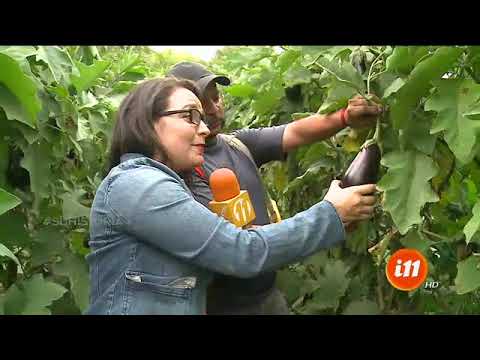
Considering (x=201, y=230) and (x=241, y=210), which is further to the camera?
(x=241, y=210)

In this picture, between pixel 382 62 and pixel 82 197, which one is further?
pixel 82 197

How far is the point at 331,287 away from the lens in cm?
268

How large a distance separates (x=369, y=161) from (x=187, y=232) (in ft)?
1.85

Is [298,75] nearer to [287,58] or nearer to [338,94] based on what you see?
[287,58]

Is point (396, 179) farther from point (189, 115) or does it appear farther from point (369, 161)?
point (189, 115)

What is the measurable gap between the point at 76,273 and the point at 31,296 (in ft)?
1.16

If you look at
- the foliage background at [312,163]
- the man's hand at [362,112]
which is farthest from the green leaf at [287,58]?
the man's hand at [362,112]

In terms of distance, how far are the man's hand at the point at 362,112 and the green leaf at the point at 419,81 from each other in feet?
0.36

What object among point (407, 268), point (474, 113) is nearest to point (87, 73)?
point (407, 268)

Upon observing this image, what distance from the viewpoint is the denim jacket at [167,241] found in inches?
63.2

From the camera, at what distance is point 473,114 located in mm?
1499

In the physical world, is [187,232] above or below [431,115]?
below

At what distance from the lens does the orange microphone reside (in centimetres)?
184
